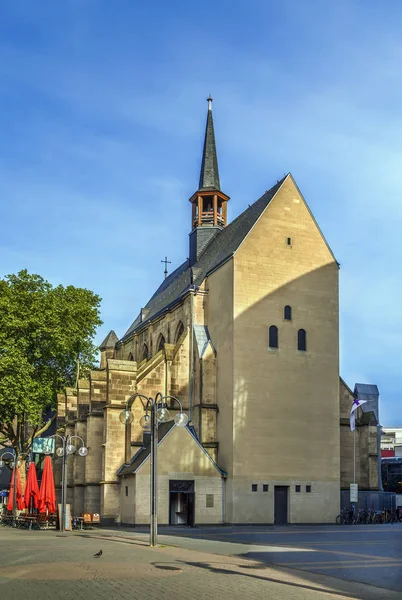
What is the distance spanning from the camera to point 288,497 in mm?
42531

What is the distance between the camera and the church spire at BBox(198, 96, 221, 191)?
2363 inches

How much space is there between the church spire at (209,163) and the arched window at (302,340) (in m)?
17.6

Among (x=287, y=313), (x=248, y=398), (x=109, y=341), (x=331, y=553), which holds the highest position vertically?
(x=109, y=341)

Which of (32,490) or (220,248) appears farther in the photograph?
(220,248)

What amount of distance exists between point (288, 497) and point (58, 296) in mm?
24914

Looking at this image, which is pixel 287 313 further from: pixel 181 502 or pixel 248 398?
pixel 181 502

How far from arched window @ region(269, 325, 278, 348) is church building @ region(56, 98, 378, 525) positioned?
6 cm

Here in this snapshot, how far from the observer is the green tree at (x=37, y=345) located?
53375mm

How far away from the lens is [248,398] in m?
42.6

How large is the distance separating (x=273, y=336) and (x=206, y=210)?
1730 cm

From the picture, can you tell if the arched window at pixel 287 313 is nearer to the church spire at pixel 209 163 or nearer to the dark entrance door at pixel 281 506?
the dark entrance door at pixel 281 506

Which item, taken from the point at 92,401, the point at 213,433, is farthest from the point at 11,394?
the point at 213,433

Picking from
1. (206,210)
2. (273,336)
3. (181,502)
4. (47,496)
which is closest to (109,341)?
(206,210)

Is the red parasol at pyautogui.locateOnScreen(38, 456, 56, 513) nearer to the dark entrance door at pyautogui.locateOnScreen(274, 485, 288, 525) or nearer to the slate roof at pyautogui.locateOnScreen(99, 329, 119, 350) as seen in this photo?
the dark entrance door at pyautogui.locateOnScreen(274, 485, 288, 525)
